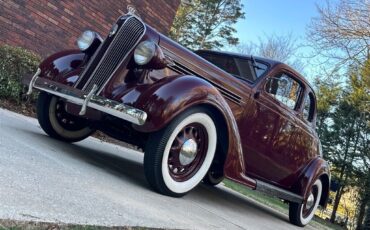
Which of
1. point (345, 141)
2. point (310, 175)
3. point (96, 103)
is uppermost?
point (345, 141)

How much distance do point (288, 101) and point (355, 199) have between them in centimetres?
2057

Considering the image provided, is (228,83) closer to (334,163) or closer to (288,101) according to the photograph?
(288,101)

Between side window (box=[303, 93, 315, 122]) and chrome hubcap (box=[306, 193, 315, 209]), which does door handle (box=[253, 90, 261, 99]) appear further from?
chrome hubcap (box=[306, 193, 315, 209])

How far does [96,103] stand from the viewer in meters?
3.88

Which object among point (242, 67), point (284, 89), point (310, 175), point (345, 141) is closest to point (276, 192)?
point (310, 175)

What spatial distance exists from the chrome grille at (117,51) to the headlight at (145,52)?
0.68 ft

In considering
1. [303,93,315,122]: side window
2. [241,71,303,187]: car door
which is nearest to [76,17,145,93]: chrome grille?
[241,71,303,187]: car door

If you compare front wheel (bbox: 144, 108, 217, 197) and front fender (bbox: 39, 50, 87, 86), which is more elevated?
front fender (bbox: 39, 50, 87, 86)

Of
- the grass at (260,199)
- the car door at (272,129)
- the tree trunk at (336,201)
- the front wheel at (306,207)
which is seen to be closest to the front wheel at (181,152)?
the car door at (272,129)

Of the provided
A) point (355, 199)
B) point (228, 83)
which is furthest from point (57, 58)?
point (355, 199)

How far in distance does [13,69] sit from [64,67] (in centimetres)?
294

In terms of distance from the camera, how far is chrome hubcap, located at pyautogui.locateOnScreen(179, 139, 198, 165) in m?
4.05

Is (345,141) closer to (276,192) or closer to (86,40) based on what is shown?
(276,192)

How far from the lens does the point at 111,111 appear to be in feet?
12.4
